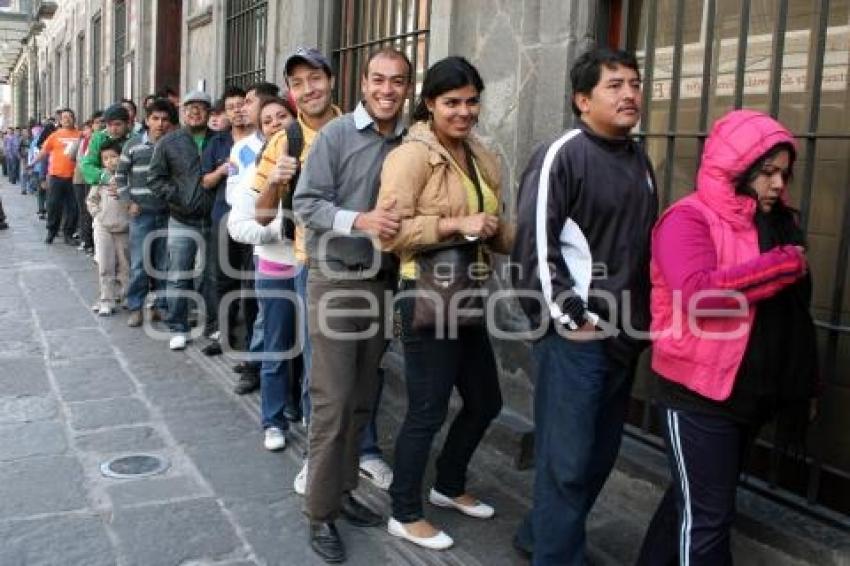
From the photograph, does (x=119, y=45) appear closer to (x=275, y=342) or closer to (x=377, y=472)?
(x=275, y=342)

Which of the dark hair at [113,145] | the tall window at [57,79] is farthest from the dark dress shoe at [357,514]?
the tall window at [57,79]

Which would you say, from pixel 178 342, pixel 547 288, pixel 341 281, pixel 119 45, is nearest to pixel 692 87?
pixel 547 288

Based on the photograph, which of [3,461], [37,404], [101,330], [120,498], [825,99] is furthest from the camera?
[101,330]

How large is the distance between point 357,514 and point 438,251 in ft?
4.06

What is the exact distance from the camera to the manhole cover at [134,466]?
4121mm

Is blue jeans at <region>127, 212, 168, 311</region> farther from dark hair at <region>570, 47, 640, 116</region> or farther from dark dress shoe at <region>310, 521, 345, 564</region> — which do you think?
dark hair at <region>570, 47, 640, 116</region>


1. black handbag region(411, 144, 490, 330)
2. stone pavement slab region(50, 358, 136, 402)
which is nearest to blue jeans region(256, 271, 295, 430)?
stone pavement slab region(50, 358, 136, 402)

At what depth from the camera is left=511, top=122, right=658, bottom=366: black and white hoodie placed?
2.86 m

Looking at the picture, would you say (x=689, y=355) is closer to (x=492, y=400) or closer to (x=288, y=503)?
(x=492, y=400)

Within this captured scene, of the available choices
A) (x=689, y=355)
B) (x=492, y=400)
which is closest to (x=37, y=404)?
(x=492, y=400)

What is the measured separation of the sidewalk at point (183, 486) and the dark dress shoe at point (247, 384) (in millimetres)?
83

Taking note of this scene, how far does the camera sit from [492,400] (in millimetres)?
3598

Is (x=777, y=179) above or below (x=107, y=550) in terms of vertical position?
above

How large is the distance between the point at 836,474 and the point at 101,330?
5.75 metres
